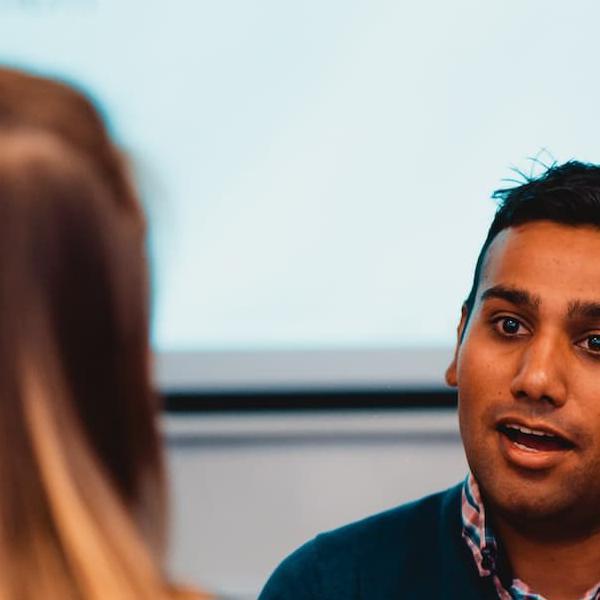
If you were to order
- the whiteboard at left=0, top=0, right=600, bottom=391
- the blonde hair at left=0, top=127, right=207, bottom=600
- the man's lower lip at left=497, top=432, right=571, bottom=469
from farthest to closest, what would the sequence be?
the whiteboard at left=0, top=0, right=600, bottom=391, the man's lower lip at left=497, top=432, right=571, bottom=469, the blonde hair at left=0, top=127, right=207, bottom=600

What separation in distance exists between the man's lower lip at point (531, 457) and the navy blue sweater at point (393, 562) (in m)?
0.13

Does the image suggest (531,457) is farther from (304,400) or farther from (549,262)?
(304,400)

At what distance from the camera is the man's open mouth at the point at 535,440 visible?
1.18 m

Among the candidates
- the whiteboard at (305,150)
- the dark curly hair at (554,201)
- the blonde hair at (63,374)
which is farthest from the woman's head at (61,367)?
the whiteboard at (305,150)

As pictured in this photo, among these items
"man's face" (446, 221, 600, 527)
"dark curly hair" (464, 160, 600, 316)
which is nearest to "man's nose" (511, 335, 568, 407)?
"man's face" (446, 221, 600, 527)

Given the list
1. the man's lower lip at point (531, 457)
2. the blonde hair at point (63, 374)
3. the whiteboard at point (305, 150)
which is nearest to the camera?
the blonde hair at point (63, 374)

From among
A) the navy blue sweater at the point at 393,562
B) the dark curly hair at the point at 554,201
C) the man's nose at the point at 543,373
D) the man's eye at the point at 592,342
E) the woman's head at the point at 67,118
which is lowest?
the navy blue sweater at the point at 393,562

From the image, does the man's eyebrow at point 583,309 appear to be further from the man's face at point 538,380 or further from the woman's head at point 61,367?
the woman's head at point 61,367

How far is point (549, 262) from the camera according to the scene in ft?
4.04

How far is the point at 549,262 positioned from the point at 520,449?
0.20 metres

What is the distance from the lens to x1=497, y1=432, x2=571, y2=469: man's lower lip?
3.85 feet

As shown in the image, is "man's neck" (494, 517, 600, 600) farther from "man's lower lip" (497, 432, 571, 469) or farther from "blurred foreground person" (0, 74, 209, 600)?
"blurred foreground person" (0, 74, 209, 600)

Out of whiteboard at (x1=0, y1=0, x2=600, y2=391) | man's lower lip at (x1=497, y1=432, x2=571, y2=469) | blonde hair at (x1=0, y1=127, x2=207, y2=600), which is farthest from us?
whiteboard at (x1=0, y1=0, x2=600, y2=391)

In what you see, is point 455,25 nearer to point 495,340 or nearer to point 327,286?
point 327,286
